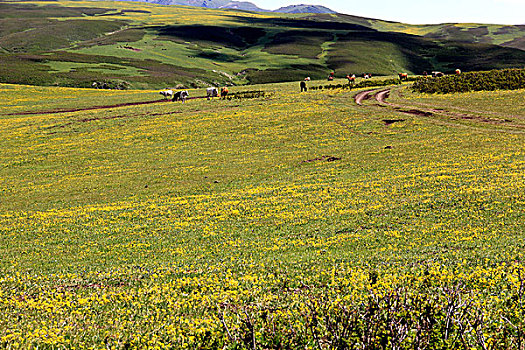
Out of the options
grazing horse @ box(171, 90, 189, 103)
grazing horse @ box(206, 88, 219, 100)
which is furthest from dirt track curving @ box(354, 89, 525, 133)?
grazing horse @ box(171, 90, 189, 103)

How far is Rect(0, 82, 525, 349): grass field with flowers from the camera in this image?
988cm

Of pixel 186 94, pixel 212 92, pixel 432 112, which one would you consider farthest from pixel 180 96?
pixel 432 112

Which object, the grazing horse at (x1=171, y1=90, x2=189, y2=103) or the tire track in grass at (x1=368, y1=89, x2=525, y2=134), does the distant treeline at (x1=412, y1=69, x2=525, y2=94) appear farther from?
the grazing horse at (x1=171, y1=90, x2=189, y2=103)

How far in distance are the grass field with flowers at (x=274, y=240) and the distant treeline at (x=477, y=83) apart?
19.4m

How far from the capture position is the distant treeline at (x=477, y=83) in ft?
229

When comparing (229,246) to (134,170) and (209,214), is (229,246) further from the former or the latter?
(134,170)

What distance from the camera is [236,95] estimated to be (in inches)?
3538

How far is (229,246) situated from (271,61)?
191 metres

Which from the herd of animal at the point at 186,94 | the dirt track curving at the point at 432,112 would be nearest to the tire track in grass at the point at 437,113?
the dirt track curving at the point at 432,112

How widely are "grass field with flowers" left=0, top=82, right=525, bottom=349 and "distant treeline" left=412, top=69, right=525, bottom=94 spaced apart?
19.4 m

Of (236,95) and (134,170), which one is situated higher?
(236,95)

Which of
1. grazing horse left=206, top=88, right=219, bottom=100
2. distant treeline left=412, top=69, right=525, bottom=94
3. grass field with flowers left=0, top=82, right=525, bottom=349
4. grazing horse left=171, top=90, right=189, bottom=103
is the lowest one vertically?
grass field with flowers left=0, top=82, right=525, bottom=349

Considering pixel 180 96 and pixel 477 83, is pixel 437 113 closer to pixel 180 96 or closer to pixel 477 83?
pixel 477 83

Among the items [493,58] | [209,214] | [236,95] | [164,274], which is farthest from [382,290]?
[493,58]
